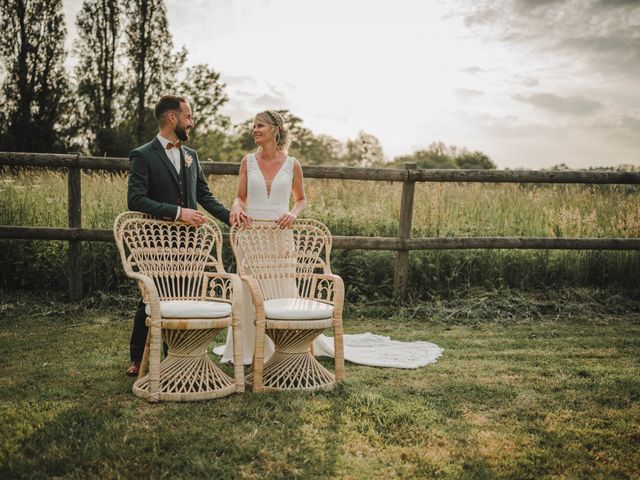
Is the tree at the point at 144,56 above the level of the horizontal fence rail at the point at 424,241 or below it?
above

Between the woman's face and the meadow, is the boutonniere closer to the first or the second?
the woman's face

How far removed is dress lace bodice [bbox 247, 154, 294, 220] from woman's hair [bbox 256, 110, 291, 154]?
0.69ft

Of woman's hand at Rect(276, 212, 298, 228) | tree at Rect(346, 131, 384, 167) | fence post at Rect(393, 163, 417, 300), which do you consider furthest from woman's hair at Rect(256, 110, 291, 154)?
tree at Rect(346, 131, 384, 167)

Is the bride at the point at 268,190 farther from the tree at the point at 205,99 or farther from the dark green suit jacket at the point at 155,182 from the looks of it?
the tree at the point at 205,99

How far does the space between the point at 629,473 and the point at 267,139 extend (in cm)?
319

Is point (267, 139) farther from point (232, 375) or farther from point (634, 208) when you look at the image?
point (634, 208)

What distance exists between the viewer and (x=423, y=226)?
761 centimetres

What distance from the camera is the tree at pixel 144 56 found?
1966cm

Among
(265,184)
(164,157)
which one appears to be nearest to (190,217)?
(164,157)

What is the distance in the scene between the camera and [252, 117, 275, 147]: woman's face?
460 cm

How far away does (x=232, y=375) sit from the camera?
173 inches

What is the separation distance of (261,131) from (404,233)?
2731mm

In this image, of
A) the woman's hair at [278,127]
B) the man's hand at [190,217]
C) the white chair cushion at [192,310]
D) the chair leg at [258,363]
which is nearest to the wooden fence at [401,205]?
the woman's hair at [278,127]

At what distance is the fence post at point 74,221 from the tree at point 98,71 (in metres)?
13.7
